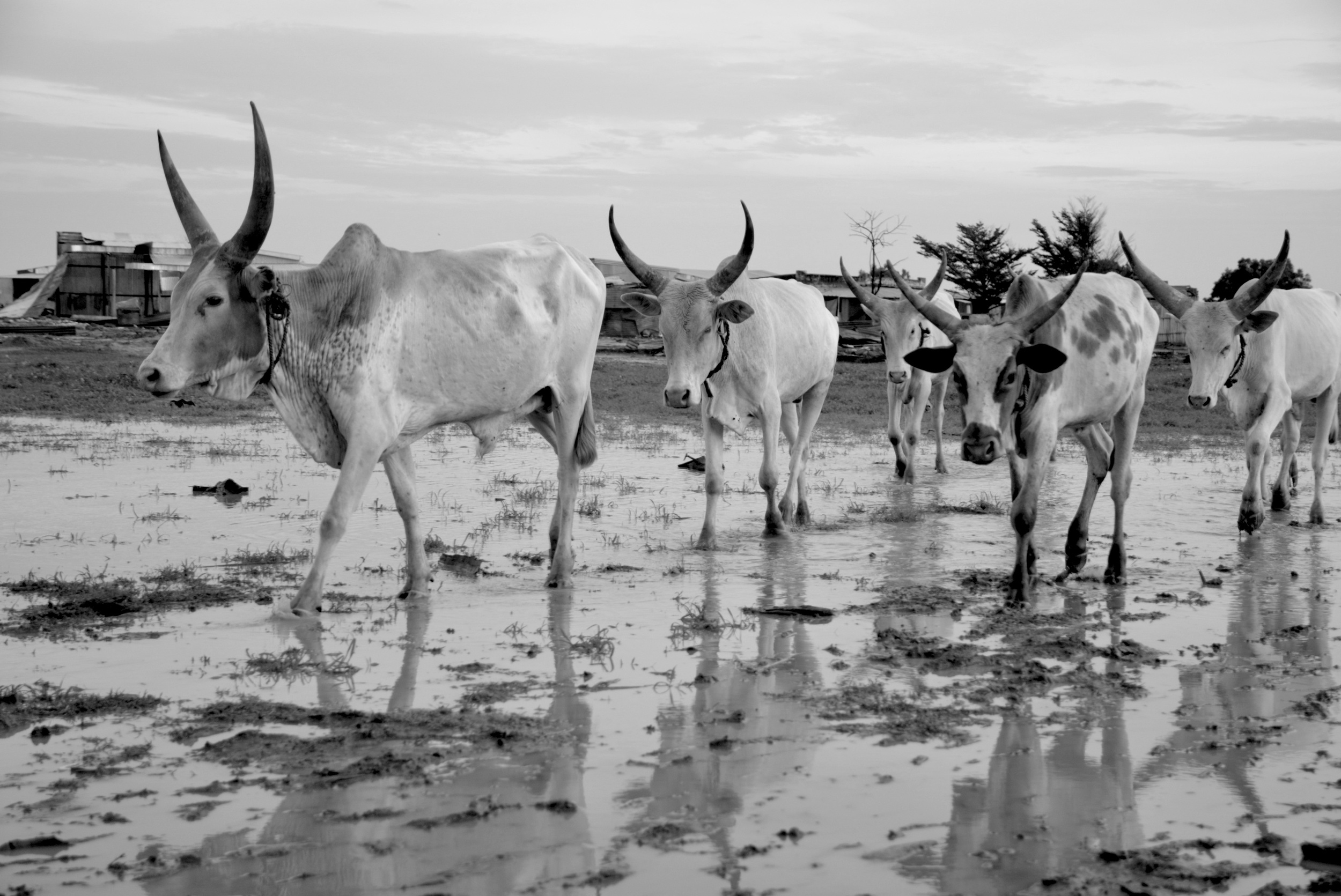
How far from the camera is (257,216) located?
6.17 metres

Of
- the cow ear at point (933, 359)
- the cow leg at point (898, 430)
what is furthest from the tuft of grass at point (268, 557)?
the cow leg at point (898, 430)

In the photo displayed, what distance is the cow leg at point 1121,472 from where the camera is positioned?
7.43 metres

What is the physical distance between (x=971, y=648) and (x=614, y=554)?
283 centimetres

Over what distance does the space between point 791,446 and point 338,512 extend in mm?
4539

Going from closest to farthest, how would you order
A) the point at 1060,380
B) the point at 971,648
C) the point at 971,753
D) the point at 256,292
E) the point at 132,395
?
the point at 971,753 → the point at 971,648 → the point at 256,292 → the point at 1060,380 → the point at 132,395

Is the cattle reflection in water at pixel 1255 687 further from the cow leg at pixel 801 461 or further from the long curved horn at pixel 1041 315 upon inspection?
the cow leg at pixel 801 461

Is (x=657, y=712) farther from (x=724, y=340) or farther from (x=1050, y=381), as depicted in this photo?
(x=724, y=340)

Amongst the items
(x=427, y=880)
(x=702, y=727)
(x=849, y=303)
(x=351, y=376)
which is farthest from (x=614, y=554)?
(x=849, y=303)

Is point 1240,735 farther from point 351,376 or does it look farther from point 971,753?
point 351,376

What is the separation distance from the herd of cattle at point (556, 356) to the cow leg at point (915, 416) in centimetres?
286

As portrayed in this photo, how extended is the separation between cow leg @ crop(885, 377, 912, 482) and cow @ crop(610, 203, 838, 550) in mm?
1710

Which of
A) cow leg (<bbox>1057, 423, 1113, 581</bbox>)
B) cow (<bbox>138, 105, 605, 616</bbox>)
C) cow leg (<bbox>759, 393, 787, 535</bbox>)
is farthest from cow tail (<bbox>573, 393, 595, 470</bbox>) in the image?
cow leg (<bbox>1057, 423, 1113, 581</bbox>)

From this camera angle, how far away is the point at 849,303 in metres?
37.2

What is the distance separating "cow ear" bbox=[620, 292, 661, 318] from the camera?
8.77 meters
